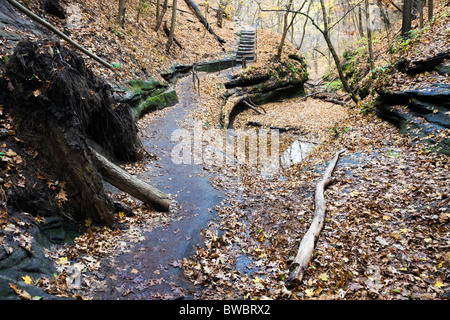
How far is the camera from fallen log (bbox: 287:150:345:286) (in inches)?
178

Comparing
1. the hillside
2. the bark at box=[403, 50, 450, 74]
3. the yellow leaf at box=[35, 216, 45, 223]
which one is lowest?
the yellow leaf at box=[35, 216, 45, 223]

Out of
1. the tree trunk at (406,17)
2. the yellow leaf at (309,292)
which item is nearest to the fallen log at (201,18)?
→ the tree trunk at (406,17)

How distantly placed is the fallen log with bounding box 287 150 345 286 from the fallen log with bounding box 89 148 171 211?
338cm

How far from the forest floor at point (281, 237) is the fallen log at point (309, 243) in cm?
15

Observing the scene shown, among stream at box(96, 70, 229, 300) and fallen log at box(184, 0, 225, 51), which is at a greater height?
fallen log at box(184, 0, 225, 51)

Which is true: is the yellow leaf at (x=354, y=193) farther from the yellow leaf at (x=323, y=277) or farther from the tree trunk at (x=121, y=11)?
the tree trunk at (x=121, y=11)

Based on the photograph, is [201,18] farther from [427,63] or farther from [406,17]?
[427,63]

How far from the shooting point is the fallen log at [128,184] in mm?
5960

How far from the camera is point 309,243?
16.9 feet

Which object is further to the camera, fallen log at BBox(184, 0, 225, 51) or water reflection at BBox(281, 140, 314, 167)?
fallen log at BBox(184, 0, 225, 51)

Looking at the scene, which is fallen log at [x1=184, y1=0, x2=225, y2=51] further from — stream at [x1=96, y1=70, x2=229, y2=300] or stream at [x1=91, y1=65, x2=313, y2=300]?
stream at [x1=96, y1=70, x2=229, y2=300]

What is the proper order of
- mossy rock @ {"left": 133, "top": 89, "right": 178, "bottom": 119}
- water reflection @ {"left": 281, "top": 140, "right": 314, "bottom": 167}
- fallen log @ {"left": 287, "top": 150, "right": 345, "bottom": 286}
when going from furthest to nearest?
water reflection @ {"left": 281, "top": 140, "right": 314, "bottom": 167} → mossy rock @ {"left": 133, "top": 89, "right": 178, "bottom": 119} → fallen log @ {"left": 287, "top": 150, "right": 345, "bottom": 286}

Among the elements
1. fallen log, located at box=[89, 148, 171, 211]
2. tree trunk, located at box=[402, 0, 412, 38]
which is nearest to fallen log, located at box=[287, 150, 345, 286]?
fallen log, located at box=[89, 148, 171, 211]
